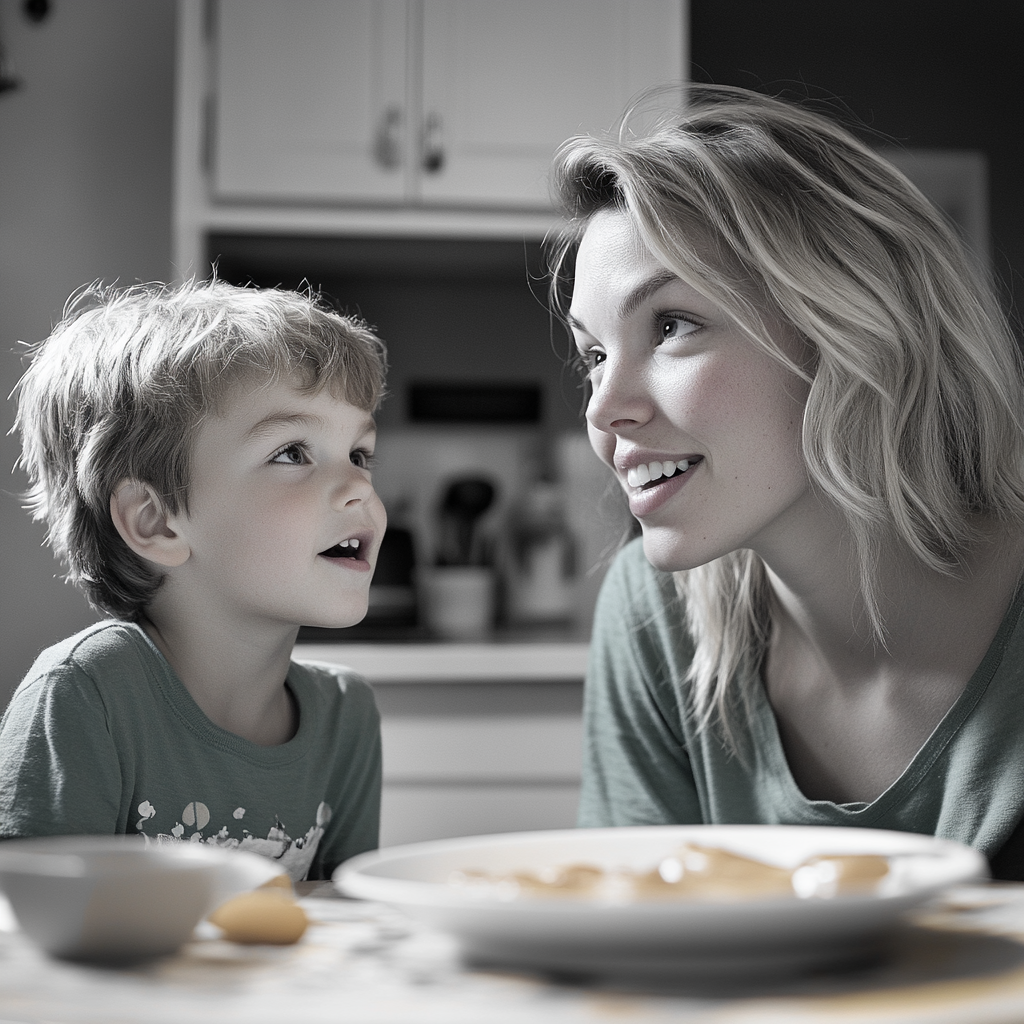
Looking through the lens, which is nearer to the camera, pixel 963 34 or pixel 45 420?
pixel 45 420

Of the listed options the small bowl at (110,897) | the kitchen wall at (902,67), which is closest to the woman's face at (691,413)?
the small bowl at (110,897)

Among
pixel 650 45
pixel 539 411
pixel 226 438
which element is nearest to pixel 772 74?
pixel 650 45

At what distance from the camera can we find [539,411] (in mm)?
2633

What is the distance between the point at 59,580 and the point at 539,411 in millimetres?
1155

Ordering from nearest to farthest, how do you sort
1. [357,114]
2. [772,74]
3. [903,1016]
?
[903,1016], [357,114], [772,74]

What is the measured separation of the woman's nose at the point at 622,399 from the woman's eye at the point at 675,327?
1.9 inches

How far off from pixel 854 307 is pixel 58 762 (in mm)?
767

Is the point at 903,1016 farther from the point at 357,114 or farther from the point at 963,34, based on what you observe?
the point at 963,34

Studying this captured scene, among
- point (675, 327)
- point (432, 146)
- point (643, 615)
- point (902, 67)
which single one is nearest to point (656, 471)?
point (675, 327)

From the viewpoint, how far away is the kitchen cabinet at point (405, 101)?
217cm

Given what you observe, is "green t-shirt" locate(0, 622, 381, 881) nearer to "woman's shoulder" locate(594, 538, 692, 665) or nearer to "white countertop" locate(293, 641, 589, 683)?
"woman's shoulder" locate(594, 538, 692, 665)

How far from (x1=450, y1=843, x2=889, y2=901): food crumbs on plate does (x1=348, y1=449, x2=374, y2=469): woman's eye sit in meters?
0.72

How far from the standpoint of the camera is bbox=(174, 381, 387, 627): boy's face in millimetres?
1088

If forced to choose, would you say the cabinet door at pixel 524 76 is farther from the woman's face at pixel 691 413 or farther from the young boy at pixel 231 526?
the woman's face at pixel 691 413
